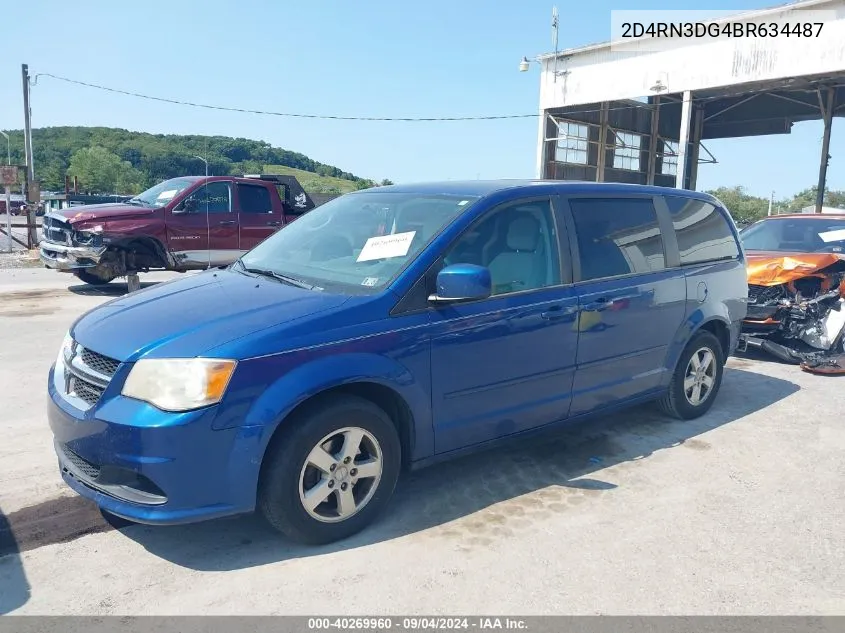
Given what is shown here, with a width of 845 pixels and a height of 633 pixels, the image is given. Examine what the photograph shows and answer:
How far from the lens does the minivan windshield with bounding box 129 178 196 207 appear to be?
11.0 m

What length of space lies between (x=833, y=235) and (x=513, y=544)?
666 cm

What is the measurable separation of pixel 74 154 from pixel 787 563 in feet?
272

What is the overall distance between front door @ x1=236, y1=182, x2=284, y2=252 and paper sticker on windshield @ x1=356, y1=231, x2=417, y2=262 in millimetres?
7985

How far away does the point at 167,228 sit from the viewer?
10.8 meters

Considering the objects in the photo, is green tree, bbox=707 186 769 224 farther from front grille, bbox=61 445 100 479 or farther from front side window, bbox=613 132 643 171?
front grille, bbox=61 445 100 479

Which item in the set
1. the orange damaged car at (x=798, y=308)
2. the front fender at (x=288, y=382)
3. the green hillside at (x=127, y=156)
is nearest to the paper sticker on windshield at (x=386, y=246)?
the front fender at (x=288, y=382)

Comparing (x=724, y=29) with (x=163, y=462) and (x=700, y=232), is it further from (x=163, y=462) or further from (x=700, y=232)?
(x=163, y=462)

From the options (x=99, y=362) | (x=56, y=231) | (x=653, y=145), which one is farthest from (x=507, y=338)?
(x=653, y=145)

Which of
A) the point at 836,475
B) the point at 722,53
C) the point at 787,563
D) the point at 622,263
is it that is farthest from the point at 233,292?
the point at 722,53

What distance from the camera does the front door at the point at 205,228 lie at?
1091cm

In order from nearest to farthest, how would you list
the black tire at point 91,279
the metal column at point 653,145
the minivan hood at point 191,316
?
the minivan hood at point 191,316 → the black tire at point 91,279 → the metal column at point 653,145

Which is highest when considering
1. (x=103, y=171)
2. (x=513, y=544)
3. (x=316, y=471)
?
(x=103, y=171)
